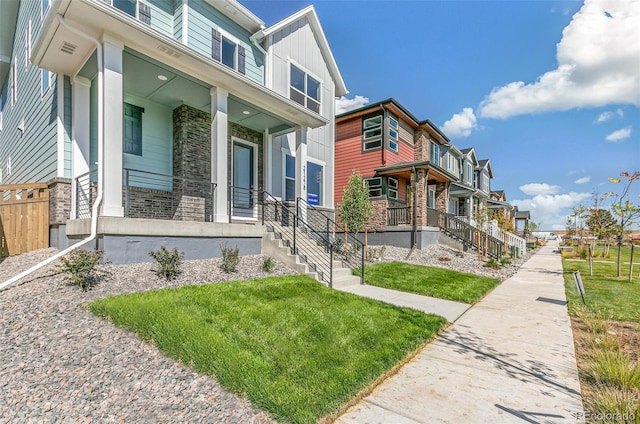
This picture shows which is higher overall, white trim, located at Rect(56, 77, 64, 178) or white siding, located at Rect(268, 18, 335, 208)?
white siding, located at Rect(268, 18, 335, 208)

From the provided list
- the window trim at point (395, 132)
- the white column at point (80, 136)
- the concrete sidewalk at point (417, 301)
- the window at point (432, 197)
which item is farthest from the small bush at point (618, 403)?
the window at point (432, 197)

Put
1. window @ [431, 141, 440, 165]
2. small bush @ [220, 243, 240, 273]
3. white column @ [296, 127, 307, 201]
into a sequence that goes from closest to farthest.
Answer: small bush @ [220, 243, 240, 273], white column @ [296, 127, 307, 201], window @ [431, 141, 440, 165]

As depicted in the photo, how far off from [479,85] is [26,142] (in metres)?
18.3

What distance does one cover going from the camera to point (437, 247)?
15.0 m

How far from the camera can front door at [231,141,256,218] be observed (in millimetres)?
10512

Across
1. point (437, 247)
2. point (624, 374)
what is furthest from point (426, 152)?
point (624, 374)

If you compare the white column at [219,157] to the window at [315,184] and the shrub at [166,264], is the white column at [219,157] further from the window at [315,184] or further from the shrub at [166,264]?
the window at [315,184]

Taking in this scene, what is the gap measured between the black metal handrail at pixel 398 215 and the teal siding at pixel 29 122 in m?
13.0

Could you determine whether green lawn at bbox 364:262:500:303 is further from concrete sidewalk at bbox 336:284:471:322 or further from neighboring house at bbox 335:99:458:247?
neighboring house at bbox 335:99:458:247

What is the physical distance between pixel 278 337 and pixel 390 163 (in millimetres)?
14164

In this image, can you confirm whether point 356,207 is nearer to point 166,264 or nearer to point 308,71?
point 308,71

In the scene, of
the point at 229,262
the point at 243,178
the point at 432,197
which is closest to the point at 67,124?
the point at 243,178

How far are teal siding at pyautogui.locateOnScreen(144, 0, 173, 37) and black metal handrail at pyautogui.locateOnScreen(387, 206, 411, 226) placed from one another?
1178 cm

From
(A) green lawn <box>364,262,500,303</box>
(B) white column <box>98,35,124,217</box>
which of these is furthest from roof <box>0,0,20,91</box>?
(A) green lawn <box>364,262,500,303</box>
